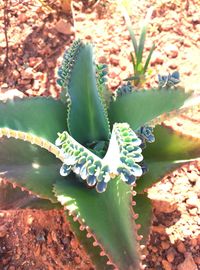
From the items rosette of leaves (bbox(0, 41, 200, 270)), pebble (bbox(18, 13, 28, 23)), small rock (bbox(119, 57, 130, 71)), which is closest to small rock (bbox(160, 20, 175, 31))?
small rock (bbox(119, 57, 130, 71))

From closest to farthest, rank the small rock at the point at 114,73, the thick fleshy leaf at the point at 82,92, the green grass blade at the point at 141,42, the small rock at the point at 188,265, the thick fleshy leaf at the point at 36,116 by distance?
1. the thick fleshy leaf at the point at 36,116
2. the thick fleshy leaf at the point at 82,92
3. the small rock at the point at 188,265
4. the green grass blade at the point at 141,42
5. the small rock at the point at 114,73

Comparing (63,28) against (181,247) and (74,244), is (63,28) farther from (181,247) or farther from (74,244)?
(181,247)

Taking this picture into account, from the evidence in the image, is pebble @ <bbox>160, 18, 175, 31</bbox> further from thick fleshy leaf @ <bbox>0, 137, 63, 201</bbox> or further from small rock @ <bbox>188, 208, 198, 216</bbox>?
thick fleshy leaf @ <bbox>0, 137, 63, 201</bbox>

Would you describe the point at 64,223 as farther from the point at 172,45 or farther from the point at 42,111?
the point at 172,45

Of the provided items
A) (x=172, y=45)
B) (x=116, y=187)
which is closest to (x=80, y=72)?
(x=116, y=187)

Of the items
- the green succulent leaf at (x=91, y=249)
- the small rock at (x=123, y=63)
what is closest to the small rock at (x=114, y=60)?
the small rock at (x=123, y=63)

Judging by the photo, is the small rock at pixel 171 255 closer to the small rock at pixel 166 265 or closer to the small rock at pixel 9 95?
the small rock at pixel 166 265
